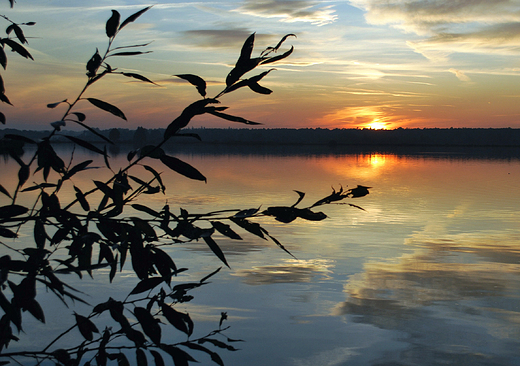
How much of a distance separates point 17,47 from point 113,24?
0.88m

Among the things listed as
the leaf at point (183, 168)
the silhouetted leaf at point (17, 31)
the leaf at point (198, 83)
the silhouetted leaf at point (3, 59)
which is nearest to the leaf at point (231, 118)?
the leaf at point (198, 83)

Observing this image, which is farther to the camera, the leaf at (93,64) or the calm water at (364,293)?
the calm water at (364,293)

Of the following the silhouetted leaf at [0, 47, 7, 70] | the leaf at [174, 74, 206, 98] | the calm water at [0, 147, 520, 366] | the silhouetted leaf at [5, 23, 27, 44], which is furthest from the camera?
the calm water at [0, 147, 520, 366]

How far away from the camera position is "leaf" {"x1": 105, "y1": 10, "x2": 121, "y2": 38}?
1377 mm

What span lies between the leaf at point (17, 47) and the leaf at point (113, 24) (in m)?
0.86

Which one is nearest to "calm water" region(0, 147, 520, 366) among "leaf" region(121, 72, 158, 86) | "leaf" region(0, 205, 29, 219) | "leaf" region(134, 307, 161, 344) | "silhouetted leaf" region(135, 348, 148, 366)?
"silhouetted leaf" region(135, 348, 148, 366)

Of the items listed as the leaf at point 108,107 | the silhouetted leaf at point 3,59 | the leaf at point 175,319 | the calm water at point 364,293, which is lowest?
the calm water at point 364,293

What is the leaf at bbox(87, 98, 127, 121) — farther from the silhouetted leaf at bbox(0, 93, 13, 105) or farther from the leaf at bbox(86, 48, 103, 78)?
the silhouetted leaf at bbox(0, 93, 13, 105)

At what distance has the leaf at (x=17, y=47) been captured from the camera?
2.00 meters

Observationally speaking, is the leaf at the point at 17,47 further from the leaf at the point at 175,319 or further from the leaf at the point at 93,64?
the leaf at the point at 175,319

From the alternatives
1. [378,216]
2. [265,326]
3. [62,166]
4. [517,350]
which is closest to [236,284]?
[265,326]

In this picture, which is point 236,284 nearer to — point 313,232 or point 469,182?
point 313,232

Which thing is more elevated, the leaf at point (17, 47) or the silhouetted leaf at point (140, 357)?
the leaf at point (17, 47)

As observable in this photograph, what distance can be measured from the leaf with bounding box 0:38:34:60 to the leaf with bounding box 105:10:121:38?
858 mm
